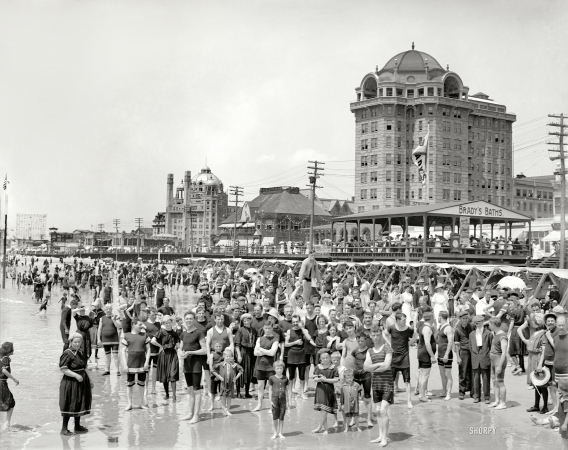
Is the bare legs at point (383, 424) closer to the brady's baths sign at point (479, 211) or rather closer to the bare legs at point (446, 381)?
the bare legs at point (446, 381)

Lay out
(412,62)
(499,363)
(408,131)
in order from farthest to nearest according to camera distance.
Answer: (412,62) → (408,131) → (499,363)

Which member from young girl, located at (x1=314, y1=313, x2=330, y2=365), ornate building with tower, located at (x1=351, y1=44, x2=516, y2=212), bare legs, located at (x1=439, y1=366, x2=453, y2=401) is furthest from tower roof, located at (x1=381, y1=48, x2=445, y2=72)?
young girl, located at (x1=314, y1=313, x2=330, y2=365)

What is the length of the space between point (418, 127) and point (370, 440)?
98347 millimetres

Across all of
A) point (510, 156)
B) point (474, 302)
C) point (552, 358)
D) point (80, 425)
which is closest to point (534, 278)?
point (474, 302)

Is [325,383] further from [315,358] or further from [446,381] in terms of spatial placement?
[446,381]

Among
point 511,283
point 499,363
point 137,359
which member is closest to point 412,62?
point 511,283

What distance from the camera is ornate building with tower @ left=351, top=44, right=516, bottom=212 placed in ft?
339

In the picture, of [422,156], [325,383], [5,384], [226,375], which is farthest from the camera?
[422,156]

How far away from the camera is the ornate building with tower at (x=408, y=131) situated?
339ft

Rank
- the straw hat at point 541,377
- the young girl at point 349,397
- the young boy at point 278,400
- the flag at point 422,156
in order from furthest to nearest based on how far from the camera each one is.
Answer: the flag at point 422,156, the straw hat at point 541,377, the young girl at point 349,397, the young boy at point 278,400

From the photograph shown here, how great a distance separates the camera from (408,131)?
105m

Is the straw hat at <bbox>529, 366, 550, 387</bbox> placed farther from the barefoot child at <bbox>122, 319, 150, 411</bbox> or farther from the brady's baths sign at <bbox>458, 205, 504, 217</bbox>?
the brady's baths sign at <bbox>458, 205, 504, 217</bbox>

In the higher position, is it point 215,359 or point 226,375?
point 215,359

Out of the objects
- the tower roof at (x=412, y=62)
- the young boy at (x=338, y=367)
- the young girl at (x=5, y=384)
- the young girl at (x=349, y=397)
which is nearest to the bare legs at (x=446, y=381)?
the young girl at (x=349, y=397)
